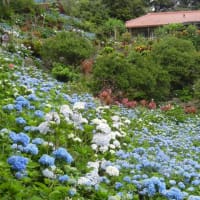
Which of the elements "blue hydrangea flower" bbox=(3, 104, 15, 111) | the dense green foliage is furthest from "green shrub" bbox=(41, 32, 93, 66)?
"blue hydrangea flower" bbox=(3, 104, 15, 111)

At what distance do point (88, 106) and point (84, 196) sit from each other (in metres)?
4.14

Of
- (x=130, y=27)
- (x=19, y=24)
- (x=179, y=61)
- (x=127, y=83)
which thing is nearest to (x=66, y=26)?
(x=19, y=24)

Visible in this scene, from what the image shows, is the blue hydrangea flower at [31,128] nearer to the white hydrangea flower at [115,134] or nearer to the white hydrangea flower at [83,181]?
the white hydrangea flower at [83,181]

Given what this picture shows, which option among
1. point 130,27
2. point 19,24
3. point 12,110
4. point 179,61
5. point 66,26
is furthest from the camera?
point 130,27

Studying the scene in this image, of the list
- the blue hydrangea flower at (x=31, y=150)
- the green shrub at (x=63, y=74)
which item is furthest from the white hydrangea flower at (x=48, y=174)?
the green shrub at (x=63, y=74)

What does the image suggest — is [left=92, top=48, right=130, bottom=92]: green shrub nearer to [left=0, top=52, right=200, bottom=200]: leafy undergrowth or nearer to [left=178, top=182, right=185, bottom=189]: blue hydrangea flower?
[left=0, top=52, right=200, bottom=200]: leafy undergrowth

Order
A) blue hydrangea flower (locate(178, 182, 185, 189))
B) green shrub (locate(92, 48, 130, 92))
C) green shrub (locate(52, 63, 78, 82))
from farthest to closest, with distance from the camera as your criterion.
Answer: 1. green shrub (locate(52, 63, 78, 82))
2. green shrub (locate(92, 48, 130, 92))
3. blue hydrangea flower (locate(178, 182, 185, 189))

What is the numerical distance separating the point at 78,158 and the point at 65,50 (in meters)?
11.0

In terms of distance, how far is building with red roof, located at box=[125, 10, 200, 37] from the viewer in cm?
3171

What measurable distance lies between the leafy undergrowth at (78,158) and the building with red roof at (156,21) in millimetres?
24981

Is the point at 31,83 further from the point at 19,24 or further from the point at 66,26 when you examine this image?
the point at 66,26

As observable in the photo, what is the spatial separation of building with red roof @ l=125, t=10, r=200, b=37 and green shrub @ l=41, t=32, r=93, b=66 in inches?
647

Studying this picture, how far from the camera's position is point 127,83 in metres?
13.0

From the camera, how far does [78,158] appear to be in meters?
4.89
